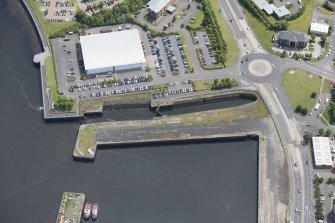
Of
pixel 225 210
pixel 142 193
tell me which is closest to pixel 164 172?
pixel 142 193

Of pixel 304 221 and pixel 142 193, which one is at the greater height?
pixel 142 193

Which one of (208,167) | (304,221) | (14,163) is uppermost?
(14,163)

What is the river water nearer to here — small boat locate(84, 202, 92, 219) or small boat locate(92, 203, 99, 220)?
small boat locate(92, 203, 99, 220)

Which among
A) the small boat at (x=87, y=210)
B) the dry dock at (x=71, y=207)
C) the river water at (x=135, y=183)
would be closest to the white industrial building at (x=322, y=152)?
the river water at (x=135, y=183)

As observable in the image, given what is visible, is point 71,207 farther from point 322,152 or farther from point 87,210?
point 322,152

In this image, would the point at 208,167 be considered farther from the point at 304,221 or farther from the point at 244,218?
the point at 304,221

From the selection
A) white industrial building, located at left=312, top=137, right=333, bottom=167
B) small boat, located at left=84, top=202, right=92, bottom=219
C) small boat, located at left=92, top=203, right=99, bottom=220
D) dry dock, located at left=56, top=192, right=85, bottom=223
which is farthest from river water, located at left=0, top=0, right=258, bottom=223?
white industrial building, located at left=312, top=137, right=333, bottom=167
